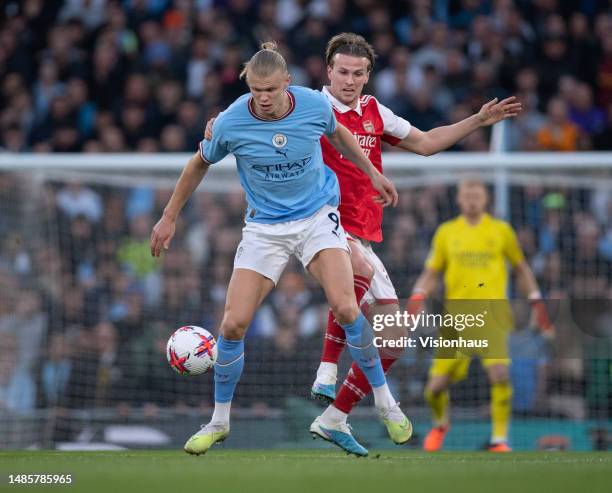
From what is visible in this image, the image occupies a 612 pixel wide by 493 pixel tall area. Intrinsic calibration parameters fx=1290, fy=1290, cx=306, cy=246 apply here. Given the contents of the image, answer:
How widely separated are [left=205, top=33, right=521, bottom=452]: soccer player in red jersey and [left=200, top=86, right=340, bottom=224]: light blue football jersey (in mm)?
557

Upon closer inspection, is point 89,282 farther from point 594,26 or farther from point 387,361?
point 594,26

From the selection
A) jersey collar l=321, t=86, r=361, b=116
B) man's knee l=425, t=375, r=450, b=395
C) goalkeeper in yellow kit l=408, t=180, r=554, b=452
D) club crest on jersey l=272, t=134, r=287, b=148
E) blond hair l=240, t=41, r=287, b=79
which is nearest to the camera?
blond hair l=240, t=41, r=287, b=79

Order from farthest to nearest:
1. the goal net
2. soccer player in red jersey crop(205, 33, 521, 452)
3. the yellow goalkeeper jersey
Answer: the goal net < the yellow goalkeeper jersey < soccer player in red jersey crop(205, 33, 521, 452)

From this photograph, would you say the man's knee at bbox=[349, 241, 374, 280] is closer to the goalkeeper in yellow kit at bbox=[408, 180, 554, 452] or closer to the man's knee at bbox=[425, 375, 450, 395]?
the goalkeeper in yellow kit at bbox=[408, 180, 554, 452]

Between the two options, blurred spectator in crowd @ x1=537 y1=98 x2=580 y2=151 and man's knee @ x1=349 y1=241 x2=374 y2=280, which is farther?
blurred spectator in crowd @ x1=537 y1=98 x2=580 y2=151

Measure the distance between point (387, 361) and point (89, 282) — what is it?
5159 millimetres

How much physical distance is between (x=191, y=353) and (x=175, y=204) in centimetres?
97

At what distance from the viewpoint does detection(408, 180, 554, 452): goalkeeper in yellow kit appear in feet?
38.4

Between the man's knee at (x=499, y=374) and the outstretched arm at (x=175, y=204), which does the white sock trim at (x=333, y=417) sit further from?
the man's knee at (x=499, y=374)

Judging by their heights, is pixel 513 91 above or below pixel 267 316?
above

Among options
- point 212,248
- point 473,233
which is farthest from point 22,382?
point 473,233

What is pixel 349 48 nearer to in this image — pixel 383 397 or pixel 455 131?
pixel 455 131

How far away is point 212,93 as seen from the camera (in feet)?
52.9

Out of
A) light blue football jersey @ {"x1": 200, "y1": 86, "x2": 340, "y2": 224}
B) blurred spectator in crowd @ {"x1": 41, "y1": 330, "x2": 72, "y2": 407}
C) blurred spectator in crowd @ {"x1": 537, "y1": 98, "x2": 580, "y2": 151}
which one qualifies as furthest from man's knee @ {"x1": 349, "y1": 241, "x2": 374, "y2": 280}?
blurred spectator in crowd @ {"x1": 537, "y1": 98, "x2": 580, "y2": 151}
